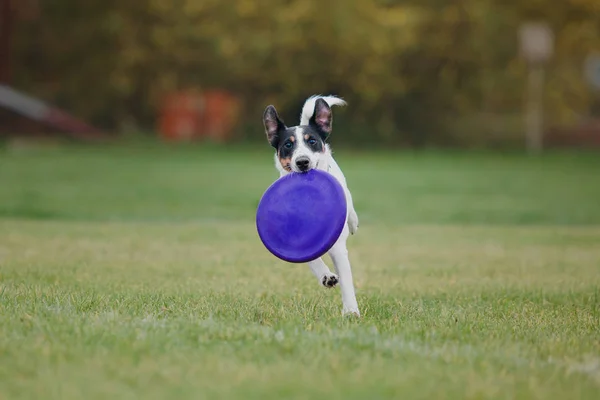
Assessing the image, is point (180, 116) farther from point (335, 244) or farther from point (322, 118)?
point (335, 244)

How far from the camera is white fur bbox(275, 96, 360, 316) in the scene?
7086mm

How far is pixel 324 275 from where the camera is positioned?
25.4ft

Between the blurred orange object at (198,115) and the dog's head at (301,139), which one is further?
the blurred orange object at (198,115)

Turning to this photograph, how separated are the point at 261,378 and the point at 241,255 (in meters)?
6.83

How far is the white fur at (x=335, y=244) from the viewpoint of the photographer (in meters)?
7.09

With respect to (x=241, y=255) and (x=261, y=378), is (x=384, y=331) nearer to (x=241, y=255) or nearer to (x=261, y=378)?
(x=261, y=378)

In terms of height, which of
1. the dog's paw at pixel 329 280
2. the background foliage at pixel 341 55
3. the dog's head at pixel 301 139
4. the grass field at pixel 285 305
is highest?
the background foliage at pixel 341 55

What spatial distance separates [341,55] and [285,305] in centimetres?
3479

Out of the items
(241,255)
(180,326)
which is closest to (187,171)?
(241,255)

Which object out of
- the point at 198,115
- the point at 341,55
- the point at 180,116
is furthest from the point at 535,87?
the point at 180,116

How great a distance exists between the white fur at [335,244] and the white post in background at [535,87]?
3227 centimetres

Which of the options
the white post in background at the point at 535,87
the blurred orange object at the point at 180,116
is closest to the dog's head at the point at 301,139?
the white post in background at the point at 535,87

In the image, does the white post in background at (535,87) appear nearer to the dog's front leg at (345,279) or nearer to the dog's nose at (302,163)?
the dog's nose at (302,163)

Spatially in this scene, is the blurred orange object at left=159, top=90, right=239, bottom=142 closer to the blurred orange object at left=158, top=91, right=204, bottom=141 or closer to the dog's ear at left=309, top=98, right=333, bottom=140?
the blurred orange object at left=158, top=91, right=204, bottom=141
